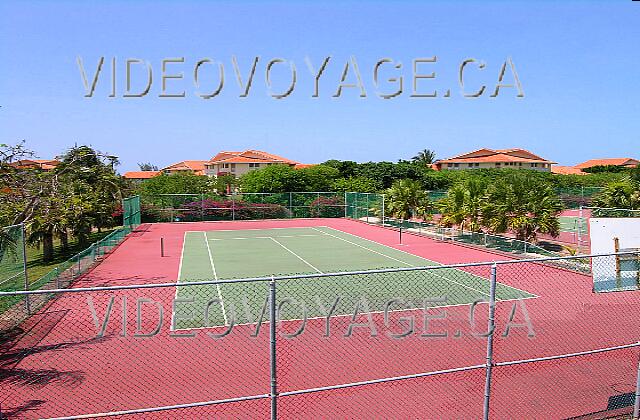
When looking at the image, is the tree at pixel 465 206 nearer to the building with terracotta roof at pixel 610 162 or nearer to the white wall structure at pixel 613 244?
the white wall structure at pixel 613 244

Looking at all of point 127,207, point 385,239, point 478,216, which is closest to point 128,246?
point 127,207

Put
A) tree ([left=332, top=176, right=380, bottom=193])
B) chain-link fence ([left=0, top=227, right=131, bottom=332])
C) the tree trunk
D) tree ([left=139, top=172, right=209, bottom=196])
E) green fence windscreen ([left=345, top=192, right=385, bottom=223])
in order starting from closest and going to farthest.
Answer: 1. chain-link fence ([left=0, top=227, right=131, bottom=332])
2. the tree trunk
3. green fence windscreen ([left=345, top=192, right=385, bottom=223])
4. tree ([left=332, top=176, right=380, bottom=193])
5. tree ([left=139, top=172, right=209, bottom=196])

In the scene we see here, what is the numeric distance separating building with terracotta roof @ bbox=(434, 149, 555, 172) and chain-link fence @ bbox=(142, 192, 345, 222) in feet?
248

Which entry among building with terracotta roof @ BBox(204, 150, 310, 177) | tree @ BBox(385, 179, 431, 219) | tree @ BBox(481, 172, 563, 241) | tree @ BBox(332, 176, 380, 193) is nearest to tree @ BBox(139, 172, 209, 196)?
tree @ BBox(332, 176, 380, 193)

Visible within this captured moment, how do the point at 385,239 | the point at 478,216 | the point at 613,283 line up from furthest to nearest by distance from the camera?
the point at 385,239 < the point at 478,216 < the point at 613,283

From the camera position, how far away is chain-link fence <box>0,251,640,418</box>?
24.9 feet

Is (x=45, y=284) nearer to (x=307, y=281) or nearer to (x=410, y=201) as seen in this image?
(x=307, y=281)

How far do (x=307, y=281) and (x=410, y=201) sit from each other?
1697cm

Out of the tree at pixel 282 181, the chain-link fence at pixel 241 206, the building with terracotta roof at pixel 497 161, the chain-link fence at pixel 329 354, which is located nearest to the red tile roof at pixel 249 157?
the building with terracotta roof at pixel 497 161

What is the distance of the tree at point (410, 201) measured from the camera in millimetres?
32875

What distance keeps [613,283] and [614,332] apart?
5026mm

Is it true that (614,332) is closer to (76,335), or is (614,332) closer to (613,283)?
(613,283)

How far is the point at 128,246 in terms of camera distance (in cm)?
2753

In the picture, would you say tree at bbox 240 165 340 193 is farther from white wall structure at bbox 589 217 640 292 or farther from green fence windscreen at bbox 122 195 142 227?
white wall structure at bbox 589 217 640 292
